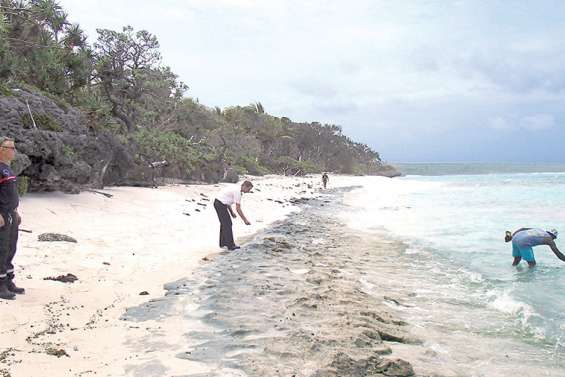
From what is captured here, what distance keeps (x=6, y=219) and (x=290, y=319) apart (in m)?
3.28

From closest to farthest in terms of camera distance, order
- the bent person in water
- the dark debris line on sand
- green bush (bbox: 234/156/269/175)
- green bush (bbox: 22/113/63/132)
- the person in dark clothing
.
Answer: the dark debris line on sand
the person in dark clothing
the bent person in water
green bush (bbox: 22/113/63/132)
green bush (bbox: 234/156/269/175)

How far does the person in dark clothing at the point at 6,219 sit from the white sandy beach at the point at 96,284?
0.20 m

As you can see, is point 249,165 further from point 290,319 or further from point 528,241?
point 290,319

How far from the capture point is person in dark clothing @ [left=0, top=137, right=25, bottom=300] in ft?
16.7

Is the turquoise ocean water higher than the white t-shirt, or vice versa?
the white t-shirt

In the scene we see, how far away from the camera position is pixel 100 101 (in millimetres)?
20328

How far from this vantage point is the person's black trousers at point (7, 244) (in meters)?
5.11

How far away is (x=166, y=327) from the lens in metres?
4.73

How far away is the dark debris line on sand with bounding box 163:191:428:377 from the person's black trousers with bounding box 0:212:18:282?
Result: 1.92 meters

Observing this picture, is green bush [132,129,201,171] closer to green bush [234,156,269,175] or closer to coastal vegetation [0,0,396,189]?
coastal vegetation [0,0,396,189]

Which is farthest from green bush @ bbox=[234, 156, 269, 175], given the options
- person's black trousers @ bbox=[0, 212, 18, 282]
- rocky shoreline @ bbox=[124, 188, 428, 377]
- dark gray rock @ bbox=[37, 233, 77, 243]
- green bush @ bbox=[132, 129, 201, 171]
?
person's black trousers @ bbox=[0, 212, 18, 282]

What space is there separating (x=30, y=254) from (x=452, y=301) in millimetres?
6196

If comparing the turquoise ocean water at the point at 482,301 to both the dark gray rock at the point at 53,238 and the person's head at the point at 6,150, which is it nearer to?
the person's head at the point at 6,150

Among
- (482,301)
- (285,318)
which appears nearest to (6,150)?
(285,318)
